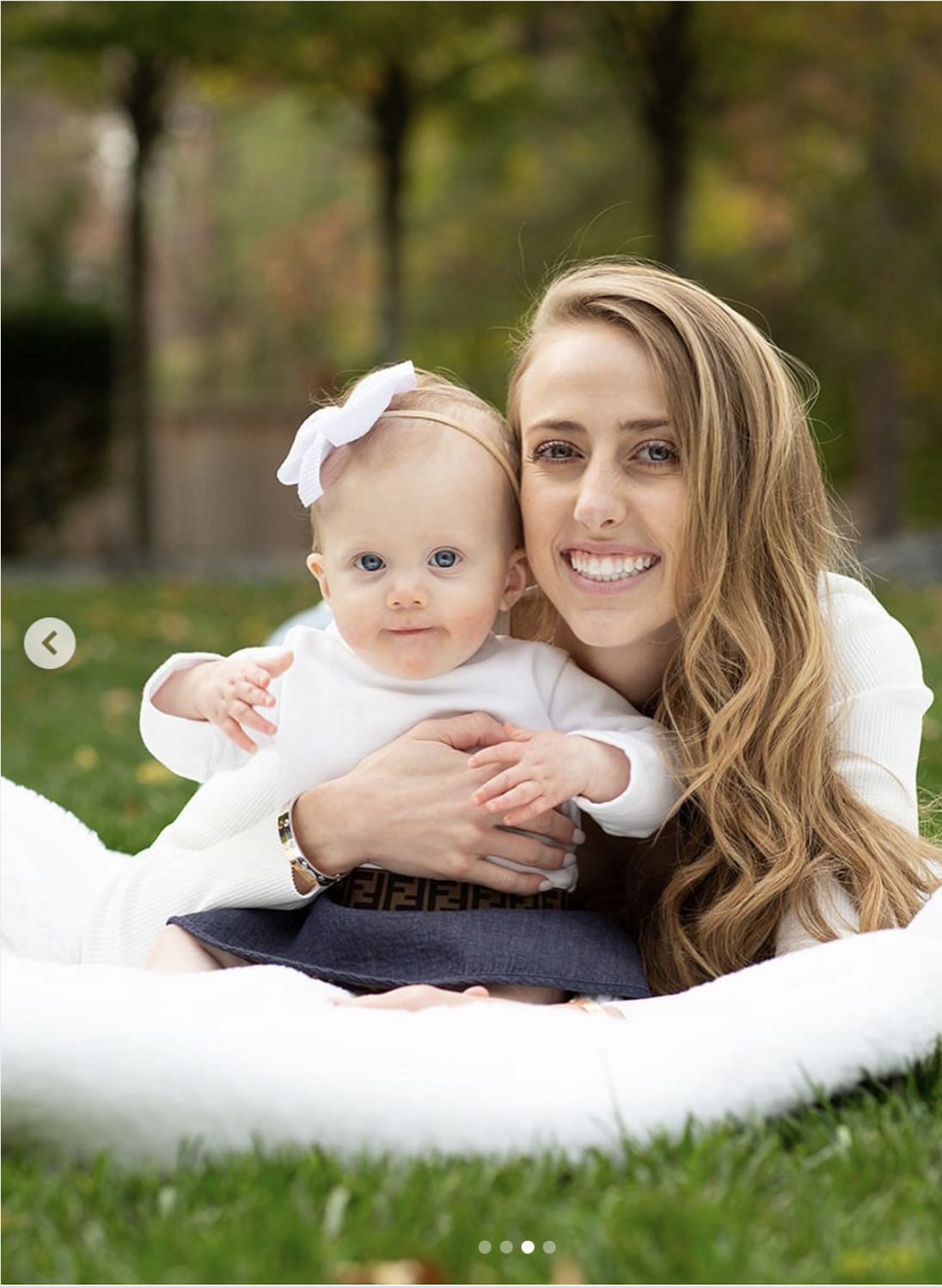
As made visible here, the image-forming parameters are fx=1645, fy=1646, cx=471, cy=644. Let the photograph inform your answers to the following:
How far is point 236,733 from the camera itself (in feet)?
9.08

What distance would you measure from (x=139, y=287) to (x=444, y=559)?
1170 cm

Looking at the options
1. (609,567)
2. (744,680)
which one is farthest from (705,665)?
(609,567)

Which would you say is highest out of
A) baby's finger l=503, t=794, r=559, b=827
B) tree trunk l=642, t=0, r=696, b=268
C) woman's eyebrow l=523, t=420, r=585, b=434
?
tree trunk l=642, t=0, r=696, b=268

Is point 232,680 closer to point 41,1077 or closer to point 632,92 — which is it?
point 41,1077

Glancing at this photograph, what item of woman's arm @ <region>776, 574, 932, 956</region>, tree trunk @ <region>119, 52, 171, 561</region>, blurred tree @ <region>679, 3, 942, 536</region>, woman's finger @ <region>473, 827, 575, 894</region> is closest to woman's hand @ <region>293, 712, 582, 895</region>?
woman's finger @ <region>473, 827, 575, 894</region>

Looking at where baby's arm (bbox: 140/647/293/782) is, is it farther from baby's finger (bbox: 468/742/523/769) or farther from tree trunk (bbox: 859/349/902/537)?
tree trunk (bbox: 859/349/902/537)

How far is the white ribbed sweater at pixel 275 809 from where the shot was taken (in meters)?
2.78

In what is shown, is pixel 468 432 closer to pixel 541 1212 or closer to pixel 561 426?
pixel 561 426

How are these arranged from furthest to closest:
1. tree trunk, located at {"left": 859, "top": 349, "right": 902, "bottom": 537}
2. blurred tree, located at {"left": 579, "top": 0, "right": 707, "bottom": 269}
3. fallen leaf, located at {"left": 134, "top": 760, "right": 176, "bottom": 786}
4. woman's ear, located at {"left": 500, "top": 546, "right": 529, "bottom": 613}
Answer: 1. tree trunk, located at {"left": 859, "top": 349, "right": 902, "bottom": 537}
2. blurred tree, located at {"left": 579, "top": 0, "right": 707, "bottom": 269}
3. fallen leaf, located at {"left": 134, "top": 760, "right": 176, "bottom": 786}
4. woman's ear, located at {"left": 500, "top": 546, "right": 529, "bottom": 613}

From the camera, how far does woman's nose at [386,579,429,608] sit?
103 inches

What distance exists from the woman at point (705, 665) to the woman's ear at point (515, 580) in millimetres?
65

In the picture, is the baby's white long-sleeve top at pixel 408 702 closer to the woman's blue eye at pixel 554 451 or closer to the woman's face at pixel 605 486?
the woman's face at pixel 605 486

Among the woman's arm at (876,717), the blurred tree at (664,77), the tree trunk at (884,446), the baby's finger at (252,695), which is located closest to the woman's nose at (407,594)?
the baby's finger at (252,695)

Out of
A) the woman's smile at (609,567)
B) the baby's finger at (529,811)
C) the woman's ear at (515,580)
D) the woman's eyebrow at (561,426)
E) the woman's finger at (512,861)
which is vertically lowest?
the woman's finger at (512,861)
